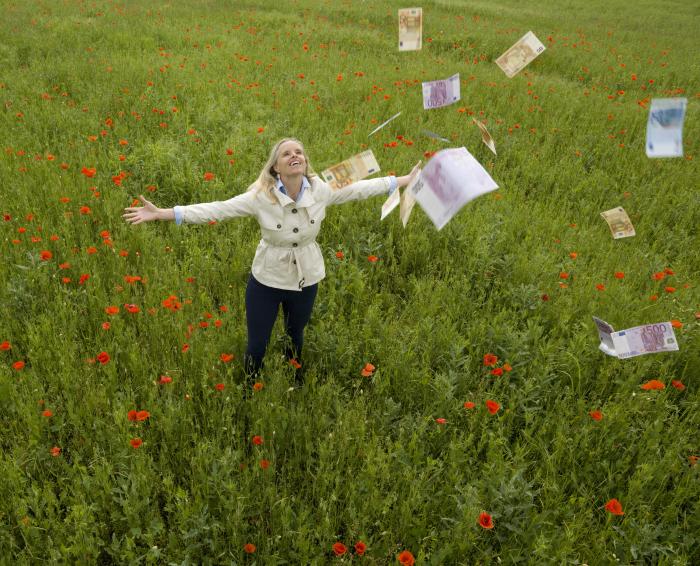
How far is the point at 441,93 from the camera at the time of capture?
427 centimetres

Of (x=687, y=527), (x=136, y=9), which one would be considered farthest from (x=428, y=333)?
(x=136, y=9)

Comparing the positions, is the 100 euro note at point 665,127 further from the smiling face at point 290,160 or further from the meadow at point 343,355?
the smiling face at point 290,160

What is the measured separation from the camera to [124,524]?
240 cm

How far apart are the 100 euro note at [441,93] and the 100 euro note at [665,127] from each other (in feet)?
4.69

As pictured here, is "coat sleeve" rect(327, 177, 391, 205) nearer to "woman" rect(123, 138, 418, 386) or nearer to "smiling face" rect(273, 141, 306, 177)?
"woman" rect(123, 138, 418, 386)

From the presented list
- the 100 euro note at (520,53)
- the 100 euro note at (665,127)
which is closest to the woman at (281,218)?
the 100 euro note at (665,127)

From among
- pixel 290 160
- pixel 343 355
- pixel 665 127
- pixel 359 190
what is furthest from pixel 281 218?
pixel 665 127

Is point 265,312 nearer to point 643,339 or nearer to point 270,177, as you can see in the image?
point 270,177

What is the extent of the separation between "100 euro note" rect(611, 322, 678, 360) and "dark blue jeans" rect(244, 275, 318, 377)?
1919mm

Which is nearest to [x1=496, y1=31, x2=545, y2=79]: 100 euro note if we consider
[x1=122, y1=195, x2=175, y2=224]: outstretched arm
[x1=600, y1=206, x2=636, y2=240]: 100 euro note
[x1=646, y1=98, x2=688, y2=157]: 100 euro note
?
[x1=600, y1=206, x2=636, y2=240]: 100 euro note

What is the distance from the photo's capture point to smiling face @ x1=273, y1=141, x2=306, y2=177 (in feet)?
9.29

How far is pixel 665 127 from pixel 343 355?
8.66 ft

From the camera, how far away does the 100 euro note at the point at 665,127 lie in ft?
10.5

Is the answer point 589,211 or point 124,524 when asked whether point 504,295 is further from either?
point 124,524
